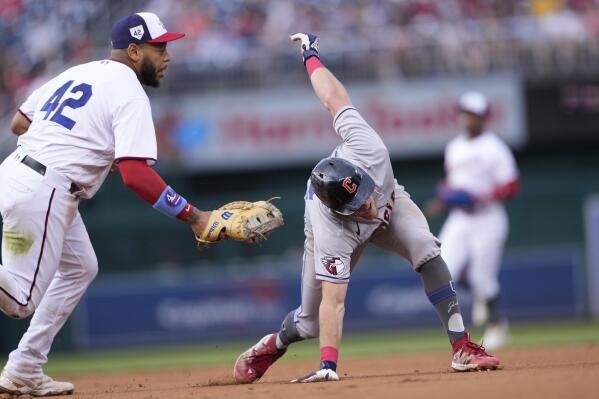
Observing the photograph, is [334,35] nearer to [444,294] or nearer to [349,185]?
[444,294]

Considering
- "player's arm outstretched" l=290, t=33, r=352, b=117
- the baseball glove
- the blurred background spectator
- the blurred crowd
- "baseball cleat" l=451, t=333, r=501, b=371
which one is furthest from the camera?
the blurred crowd

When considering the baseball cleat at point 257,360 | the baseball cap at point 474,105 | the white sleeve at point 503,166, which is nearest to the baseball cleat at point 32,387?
the baseball cleat at point 257,360

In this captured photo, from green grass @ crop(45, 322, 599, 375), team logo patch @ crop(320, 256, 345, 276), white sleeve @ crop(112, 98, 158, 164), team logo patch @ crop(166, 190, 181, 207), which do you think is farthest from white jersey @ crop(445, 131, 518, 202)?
white sleeve @ crop(112, 98, 158, 164)

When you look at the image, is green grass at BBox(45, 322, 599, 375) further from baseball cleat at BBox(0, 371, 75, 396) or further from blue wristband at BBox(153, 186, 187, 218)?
blue wristband at BBox(153, 186, 187, 218)

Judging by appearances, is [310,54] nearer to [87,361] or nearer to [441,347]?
[441,347]

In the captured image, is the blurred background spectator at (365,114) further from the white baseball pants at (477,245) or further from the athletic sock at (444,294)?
the athletic sock at (444,294)

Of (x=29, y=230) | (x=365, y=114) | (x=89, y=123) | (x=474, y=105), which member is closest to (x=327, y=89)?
(x=89, y=123)

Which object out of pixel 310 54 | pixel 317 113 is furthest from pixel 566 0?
pixel 310 54
